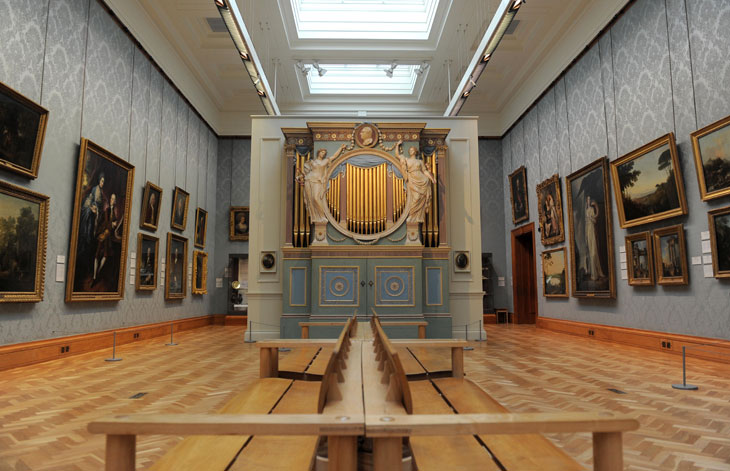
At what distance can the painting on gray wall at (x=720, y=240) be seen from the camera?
619cm

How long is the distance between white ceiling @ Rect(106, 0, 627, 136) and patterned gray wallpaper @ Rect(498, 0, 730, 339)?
899mm

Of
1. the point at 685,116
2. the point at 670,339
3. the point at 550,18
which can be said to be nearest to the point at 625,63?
the point at 685,116

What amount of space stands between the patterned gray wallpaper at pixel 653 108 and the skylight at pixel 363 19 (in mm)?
3874

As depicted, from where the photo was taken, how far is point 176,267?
11.9m

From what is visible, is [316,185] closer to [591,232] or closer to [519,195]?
[591,232]

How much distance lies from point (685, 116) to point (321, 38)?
8454 mm

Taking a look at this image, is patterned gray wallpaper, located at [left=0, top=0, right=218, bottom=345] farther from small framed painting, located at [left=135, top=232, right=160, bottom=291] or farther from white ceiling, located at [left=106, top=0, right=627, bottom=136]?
white ceiling, located at [left=106, top=0, right=627, bottom=136]

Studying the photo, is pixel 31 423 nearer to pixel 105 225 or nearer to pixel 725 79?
pixel 105 225

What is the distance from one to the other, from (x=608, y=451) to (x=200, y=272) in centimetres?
1354

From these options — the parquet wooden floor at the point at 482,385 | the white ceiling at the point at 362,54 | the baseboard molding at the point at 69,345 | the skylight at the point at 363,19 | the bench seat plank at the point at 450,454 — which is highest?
the skylight at the point at 363,19

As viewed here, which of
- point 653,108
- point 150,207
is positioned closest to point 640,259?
point 653,108

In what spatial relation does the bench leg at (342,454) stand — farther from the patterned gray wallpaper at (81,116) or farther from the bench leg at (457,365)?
the patterned gray wallpaper at (81,116)

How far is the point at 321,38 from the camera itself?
12148 mm

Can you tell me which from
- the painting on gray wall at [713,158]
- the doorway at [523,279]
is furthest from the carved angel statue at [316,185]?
the doorway at [523,279]
